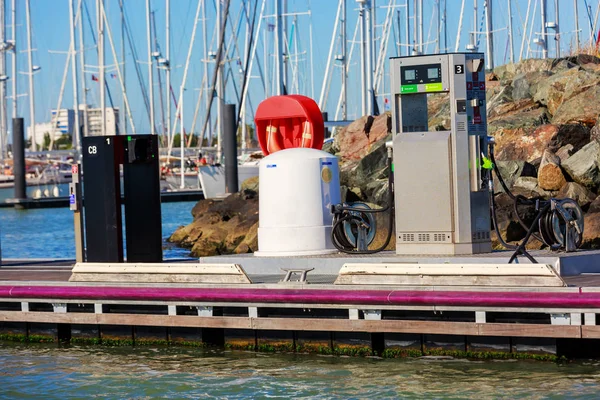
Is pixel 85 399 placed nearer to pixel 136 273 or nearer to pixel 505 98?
pixel 136 273

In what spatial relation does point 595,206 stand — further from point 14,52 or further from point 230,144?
point 14,52

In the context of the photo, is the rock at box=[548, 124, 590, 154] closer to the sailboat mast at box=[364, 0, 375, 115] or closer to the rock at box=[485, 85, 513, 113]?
the rock at box=[485, 85, 513, 113]

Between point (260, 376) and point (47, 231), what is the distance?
1443 inches

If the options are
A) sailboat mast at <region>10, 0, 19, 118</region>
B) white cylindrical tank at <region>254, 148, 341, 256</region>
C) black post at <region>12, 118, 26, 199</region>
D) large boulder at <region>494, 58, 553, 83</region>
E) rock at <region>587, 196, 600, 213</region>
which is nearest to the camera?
white cylindrical tank at <region>254, 148, 341, 256</region>

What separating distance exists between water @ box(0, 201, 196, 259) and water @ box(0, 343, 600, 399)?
16648 mm

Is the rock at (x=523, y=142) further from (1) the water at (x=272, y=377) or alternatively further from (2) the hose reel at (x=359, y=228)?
(1) the water at (x=272, y=377)

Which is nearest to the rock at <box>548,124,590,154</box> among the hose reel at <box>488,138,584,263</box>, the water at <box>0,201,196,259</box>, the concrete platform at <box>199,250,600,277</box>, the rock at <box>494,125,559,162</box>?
the rock at <box>494,125,559,162</box>

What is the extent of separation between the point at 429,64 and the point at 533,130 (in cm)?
1408

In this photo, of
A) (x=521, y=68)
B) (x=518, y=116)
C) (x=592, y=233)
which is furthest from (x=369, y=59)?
(x=592, y=233)

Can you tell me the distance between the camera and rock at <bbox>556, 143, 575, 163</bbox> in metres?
24.5

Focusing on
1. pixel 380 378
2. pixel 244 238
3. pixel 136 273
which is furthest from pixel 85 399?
pixel 244 238

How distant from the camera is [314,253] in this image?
14867 millimetres

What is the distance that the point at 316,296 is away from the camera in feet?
39.2

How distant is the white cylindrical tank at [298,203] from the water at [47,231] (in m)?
15.0
